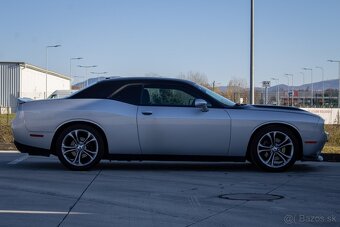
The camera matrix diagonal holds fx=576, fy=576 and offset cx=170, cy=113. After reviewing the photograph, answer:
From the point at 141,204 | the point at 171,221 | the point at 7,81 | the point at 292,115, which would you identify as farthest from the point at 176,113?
the point at 7,81

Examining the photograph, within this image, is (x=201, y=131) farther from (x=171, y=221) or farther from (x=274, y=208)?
(x=171, y=221)

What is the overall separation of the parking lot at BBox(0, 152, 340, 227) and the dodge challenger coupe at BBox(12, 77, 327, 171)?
1.02 ft

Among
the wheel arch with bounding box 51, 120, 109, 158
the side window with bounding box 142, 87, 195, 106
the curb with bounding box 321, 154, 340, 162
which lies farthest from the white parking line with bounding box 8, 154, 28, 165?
the curb with bounding box 321, 154, 340, 162

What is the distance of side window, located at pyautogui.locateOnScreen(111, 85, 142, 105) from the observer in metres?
9.11

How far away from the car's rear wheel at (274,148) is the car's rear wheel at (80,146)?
243 cm

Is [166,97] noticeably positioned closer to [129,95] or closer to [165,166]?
[129,95]

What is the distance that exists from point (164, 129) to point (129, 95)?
81cm

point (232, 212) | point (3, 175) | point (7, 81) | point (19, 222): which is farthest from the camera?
point (7, 81)

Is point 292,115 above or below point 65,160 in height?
above

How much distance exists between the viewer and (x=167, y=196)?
7129 millimetres

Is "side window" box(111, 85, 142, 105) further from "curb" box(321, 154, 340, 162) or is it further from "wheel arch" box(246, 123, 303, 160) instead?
"curb" box(321, 154, 340, 162)

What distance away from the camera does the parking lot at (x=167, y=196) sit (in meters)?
5.94

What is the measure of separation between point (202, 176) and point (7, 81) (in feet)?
234

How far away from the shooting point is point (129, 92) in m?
9.16
